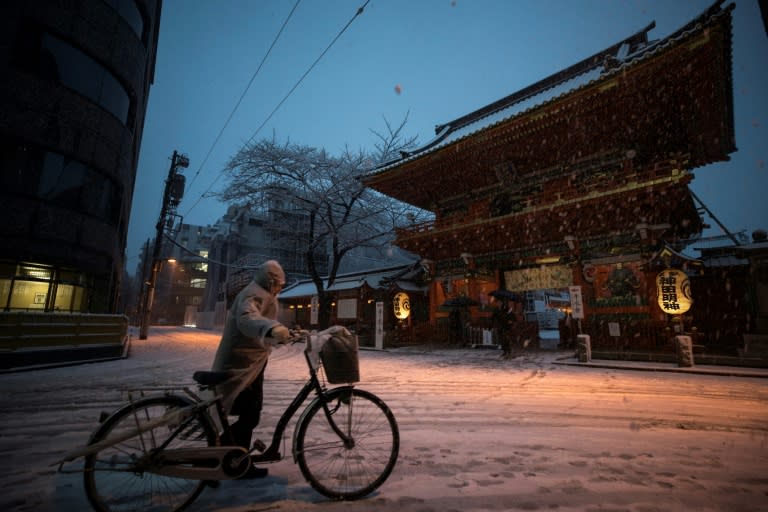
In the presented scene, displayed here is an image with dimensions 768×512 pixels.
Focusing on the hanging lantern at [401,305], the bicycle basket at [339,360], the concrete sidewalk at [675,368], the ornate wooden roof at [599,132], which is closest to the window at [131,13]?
the ornate wooden roof at [599,132]

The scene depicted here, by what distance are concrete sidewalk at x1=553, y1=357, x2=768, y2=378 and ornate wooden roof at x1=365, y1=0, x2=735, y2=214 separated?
5.28m

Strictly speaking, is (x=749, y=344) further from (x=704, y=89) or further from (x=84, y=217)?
(x=84, y=217)

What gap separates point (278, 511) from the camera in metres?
2.04

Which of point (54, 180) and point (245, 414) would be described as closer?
point (245, 414)

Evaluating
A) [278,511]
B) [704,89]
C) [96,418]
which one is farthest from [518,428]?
[704,89]

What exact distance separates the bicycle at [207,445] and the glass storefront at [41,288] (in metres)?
12.4

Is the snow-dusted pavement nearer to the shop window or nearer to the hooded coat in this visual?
the hooded coat

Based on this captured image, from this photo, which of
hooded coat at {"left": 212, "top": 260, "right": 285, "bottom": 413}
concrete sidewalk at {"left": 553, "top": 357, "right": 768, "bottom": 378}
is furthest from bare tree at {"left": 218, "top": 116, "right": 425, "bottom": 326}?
hooded coat at {"left": 212, "top": 260, "right": 285, "bottom": 413}

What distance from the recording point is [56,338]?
7.76 metres

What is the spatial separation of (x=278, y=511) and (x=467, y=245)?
13996mm

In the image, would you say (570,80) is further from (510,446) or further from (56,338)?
(56,338)

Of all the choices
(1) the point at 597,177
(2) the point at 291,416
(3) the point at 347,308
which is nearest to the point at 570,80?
(1) the point at 597,177

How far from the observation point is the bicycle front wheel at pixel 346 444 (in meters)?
2.25

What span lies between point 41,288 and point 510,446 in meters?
14.8
